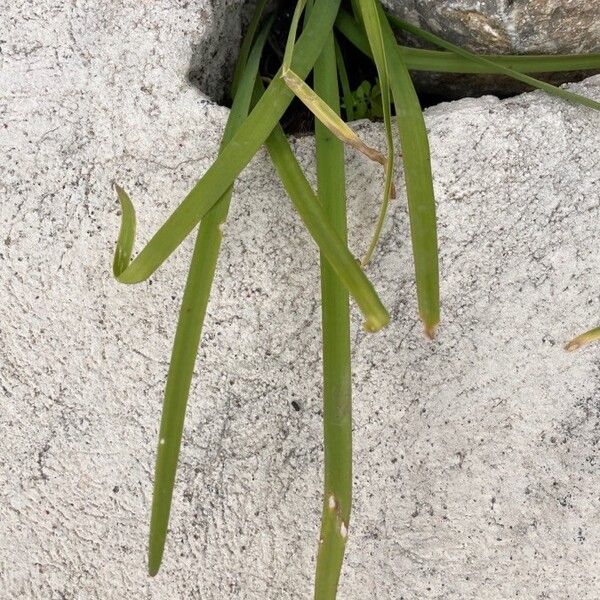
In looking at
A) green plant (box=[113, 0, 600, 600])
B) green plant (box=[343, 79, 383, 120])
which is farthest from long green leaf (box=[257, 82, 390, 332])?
green plant (box=[343, 79, 383, 120])

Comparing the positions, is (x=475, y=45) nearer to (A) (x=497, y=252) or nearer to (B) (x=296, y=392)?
(A) (x=497, y=252)

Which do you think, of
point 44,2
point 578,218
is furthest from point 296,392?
point 44,2

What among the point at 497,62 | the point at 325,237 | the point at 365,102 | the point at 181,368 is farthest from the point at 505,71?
the point at 181,368

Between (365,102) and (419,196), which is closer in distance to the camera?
(419,196)

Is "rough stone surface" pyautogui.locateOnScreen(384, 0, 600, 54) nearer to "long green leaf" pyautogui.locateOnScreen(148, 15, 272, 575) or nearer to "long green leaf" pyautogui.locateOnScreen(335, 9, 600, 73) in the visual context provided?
"long green leaf" pyautogui.locateOnScreen(335, 9, 600, 73)

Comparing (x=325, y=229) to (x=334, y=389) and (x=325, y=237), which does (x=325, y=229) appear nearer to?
(x=325, y=237)

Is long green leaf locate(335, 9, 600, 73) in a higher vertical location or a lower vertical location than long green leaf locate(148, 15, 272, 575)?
higher


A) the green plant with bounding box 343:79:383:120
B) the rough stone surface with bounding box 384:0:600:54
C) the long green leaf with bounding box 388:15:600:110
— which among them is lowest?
the green plant with bounding box 343:79:383:120

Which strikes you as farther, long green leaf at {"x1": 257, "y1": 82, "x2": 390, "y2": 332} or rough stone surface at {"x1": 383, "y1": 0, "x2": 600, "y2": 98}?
rough stone surface at {"x1": 383, "y1": 0, "x2": 600, "y2": 98}
